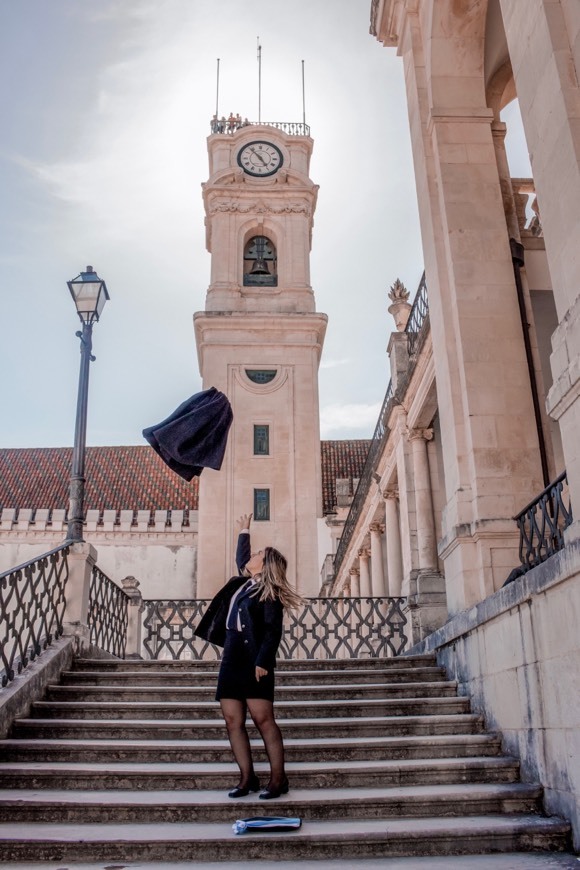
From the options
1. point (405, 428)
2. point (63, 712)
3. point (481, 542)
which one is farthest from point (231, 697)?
point (405, 428)

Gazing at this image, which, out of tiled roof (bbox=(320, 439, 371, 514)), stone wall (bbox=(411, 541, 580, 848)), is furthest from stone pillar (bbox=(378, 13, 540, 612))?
tiled roof (bbox=(320, 439, 371, 514))

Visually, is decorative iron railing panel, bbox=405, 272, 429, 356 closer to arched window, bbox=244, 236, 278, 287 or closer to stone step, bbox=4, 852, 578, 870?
stone step, bbox=4, 852, 578, 870

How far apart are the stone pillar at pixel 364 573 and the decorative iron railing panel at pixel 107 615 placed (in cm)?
1297

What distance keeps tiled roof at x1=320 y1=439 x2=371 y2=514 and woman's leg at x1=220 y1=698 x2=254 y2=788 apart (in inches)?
1257

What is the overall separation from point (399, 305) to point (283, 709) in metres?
12.4

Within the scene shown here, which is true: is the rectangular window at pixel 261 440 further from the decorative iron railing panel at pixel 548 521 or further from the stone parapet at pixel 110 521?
the decorative iron railing panel at pixel 548 521

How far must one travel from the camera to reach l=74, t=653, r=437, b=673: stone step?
8.43 metres

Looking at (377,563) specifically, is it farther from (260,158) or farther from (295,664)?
(260,158)

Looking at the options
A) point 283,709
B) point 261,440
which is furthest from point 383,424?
point 261,440

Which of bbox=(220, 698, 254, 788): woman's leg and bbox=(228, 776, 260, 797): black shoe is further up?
bbox=(220, 698, 254, 788): woman's leg

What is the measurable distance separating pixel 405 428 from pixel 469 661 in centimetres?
879

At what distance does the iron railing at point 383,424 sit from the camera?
13.2 meters

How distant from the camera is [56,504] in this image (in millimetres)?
42750

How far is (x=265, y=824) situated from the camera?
15.2 ft
